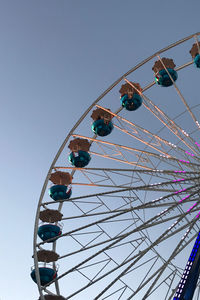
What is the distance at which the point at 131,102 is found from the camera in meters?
15.6

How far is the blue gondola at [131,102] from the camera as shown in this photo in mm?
15484

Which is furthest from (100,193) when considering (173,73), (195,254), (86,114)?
(173,73)

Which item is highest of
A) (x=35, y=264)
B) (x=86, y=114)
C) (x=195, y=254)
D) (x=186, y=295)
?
(x=86, y=114)

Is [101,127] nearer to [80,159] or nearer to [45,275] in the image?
[80,159]

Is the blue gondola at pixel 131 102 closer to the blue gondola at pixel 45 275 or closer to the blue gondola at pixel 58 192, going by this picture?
the blue gondola at pixel 58 192

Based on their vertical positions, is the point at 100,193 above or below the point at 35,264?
above

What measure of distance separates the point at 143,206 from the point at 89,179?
3862 mm

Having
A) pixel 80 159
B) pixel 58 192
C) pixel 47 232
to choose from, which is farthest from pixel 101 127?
pixel 47 232

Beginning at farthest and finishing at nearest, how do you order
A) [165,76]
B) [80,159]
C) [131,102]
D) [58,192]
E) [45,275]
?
[165,76]
[131,102]
[80,159]
[58,192]
[45,275]

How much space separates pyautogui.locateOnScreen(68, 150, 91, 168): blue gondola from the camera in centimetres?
1550

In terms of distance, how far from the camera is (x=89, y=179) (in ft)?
49.0

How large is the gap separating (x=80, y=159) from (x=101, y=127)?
1.50 meters

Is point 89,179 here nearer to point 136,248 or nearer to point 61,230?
point 61,230

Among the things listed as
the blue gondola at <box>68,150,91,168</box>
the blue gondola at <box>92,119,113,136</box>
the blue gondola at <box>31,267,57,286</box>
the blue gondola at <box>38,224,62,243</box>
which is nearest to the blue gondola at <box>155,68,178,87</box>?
the blue gondola at <box>92,119,113,136</box>
